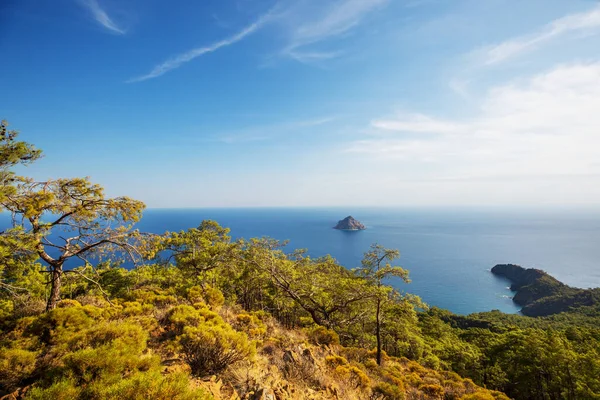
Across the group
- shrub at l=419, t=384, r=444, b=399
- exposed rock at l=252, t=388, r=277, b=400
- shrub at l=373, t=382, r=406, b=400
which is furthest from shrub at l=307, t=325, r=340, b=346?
exposed rock at l=252, t=388, r=277, b=400

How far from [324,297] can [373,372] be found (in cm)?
822

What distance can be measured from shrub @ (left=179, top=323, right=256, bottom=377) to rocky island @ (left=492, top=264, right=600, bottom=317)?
104512 mm

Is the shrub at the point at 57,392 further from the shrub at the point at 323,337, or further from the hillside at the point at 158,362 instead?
the shrub at the point at 323,337

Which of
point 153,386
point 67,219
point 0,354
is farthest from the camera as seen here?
point 67,219

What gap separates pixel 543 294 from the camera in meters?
85.2

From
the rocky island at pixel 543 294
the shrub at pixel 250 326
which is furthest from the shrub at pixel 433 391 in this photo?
the rocky island at pixel 543 294

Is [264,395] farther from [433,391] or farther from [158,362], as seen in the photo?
[433,391]

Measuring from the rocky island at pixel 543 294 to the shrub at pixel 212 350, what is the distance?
10451 cm

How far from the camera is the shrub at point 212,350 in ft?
21.5

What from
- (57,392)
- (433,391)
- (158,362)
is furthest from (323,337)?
(57,392)

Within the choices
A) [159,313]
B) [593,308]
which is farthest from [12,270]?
[593,308]

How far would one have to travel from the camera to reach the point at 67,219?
8.68 metres

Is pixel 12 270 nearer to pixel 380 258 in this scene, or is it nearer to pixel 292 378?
pixel 292 378

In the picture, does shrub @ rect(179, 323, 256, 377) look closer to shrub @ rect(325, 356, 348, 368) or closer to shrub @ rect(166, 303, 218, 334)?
shrub @ rect(166, 303, 218, 334)
